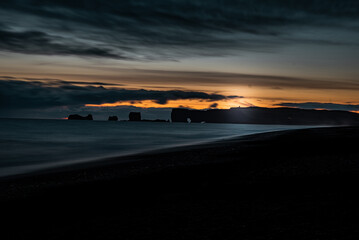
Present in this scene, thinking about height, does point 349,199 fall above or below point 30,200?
above

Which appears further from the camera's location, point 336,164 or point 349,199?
point 336,164

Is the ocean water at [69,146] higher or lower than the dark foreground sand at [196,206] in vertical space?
lower

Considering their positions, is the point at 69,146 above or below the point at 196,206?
below

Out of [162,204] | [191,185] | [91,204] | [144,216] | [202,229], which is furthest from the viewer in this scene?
[191,185]

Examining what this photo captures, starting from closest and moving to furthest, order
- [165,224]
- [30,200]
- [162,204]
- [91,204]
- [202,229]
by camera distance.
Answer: [202,229]
[165,224]
[162,204]
[91,204]
[30,200]

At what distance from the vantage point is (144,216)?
24.2 ft

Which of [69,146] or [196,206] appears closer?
[196,206]

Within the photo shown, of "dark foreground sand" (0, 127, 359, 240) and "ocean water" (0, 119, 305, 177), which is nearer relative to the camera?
"dark foreground sand" (0, 127, 359, 240)

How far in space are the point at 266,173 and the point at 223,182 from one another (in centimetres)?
206

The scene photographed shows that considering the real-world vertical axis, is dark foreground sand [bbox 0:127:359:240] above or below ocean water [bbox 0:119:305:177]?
above

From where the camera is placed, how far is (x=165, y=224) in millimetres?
6699

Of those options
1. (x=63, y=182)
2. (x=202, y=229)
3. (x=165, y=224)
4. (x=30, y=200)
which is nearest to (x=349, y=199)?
(x=202, y=229)

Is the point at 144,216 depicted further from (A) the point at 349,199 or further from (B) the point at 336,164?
(B) the point at 336,164

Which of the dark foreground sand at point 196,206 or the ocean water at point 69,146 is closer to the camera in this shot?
the dark foreground sand at point 196,206
